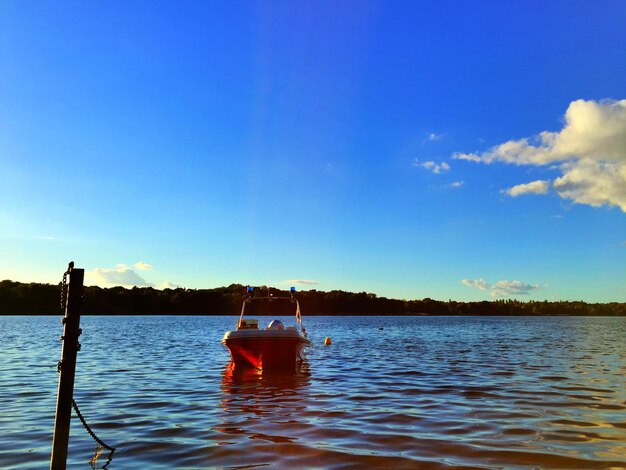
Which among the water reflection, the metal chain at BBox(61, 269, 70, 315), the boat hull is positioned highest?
the metal chain at BBox(61, 269, 70, 315)

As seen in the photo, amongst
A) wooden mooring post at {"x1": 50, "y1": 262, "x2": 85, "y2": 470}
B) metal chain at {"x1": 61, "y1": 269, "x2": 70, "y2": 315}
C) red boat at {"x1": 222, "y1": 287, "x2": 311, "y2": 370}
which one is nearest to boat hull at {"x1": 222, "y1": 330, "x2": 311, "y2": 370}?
red boat at {"x1": 222, "y1": 287, "x2": 311, "y2": 370}

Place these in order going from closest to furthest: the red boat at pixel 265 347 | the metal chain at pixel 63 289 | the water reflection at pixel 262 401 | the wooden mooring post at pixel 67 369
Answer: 1. the wooden mooring post at pixel 67 369
2. the metal chain at pixel 63 289
3. the water reflection at pixel 262 401
4. the red boat at pixel 265 347

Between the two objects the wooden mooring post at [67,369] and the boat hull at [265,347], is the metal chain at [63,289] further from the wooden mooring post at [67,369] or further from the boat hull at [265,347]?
the boat hull at [265,347]

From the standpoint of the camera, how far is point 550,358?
28.7 metres

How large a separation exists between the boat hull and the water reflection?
1.54 feet

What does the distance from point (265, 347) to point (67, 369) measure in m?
12.9

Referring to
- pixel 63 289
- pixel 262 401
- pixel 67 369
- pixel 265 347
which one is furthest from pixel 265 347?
pixel 67 369

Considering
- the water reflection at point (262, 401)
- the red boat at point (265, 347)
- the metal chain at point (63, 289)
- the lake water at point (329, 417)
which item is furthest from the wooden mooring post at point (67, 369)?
the red boat at point (265, 347)

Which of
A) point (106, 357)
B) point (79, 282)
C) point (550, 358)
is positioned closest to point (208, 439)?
point (79, 282)

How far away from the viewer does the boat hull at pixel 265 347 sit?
68.7 ft

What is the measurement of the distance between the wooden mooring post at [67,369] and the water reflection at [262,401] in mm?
3222

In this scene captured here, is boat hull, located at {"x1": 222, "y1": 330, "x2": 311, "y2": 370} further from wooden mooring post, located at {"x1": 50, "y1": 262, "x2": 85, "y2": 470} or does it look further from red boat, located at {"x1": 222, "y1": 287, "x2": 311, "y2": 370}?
wooden mooring post, located at {"x1": 50, "y1": 262, "x2": 85, "y2": 470}

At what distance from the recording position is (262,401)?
1569cm

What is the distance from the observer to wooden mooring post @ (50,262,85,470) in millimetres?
8234
